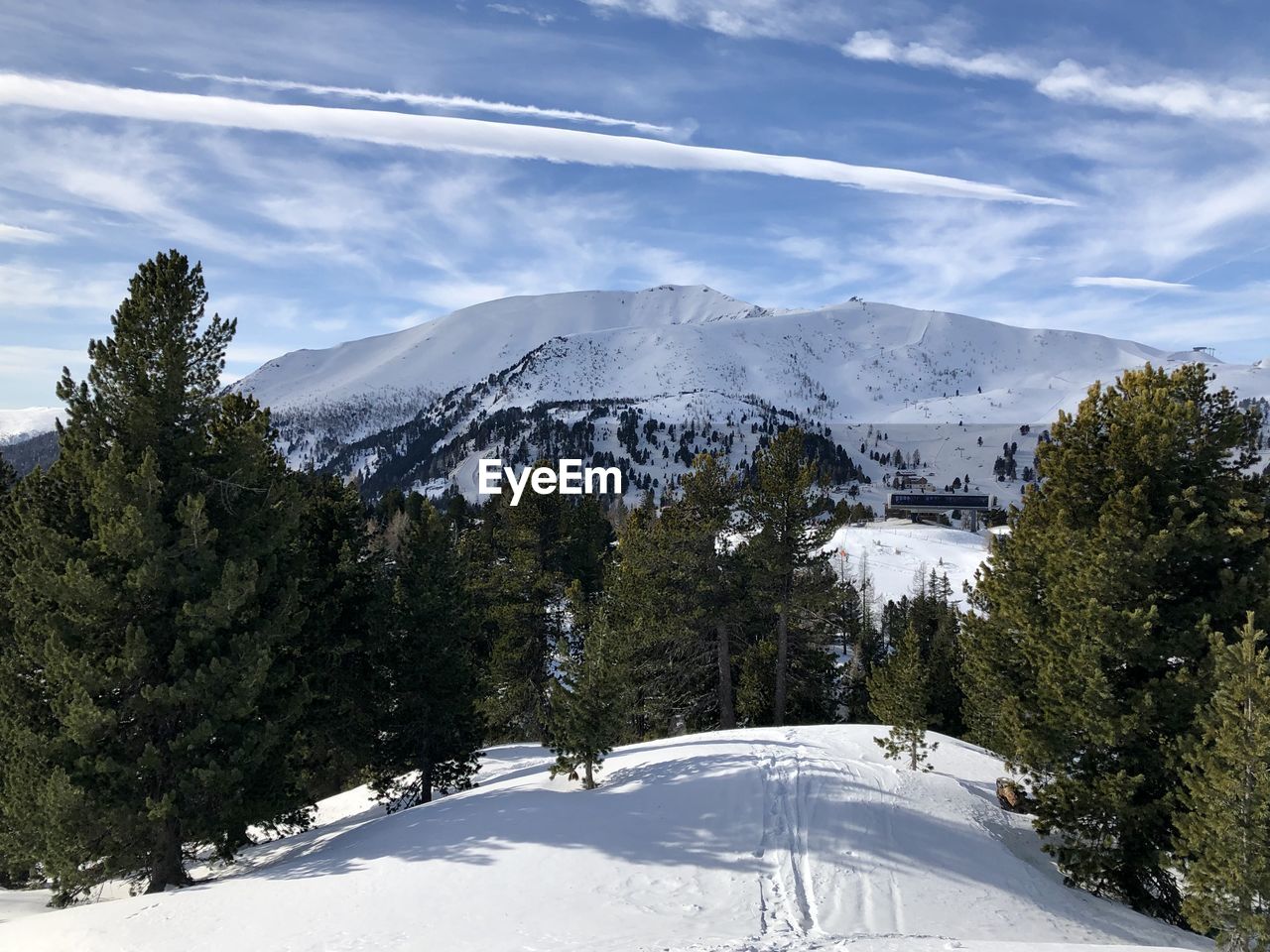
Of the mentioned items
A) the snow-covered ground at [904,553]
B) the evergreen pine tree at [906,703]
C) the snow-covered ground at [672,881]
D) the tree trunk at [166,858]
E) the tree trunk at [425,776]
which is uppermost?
the evergreen pine tree at [906,703]

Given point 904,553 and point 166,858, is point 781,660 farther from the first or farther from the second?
point 904,553

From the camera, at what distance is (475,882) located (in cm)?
1217

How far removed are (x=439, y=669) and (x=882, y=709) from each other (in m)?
12.1

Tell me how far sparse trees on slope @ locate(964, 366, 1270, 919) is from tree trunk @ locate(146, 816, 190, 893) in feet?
55.5

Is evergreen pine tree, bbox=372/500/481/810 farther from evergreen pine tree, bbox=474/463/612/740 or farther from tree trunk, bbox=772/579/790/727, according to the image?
tree trunk, bbox=772/579/790/727

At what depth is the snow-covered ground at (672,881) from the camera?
1067 cm

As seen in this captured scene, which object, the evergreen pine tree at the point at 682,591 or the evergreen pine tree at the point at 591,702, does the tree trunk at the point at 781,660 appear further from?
the evergreen pine tree at the point at 591,702

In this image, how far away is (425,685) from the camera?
21609 mm

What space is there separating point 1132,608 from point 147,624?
19.3 m

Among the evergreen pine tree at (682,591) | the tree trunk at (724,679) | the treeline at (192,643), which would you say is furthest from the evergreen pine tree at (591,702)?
the tree trunk at (724,679)

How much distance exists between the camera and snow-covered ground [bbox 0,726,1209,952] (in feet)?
35.0

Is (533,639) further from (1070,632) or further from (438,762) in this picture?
(1070,632)

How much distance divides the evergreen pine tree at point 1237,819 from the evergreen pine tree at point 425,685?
17083mm

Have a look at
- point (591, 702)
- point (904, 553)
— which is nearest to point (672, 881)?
point (591, 702)
